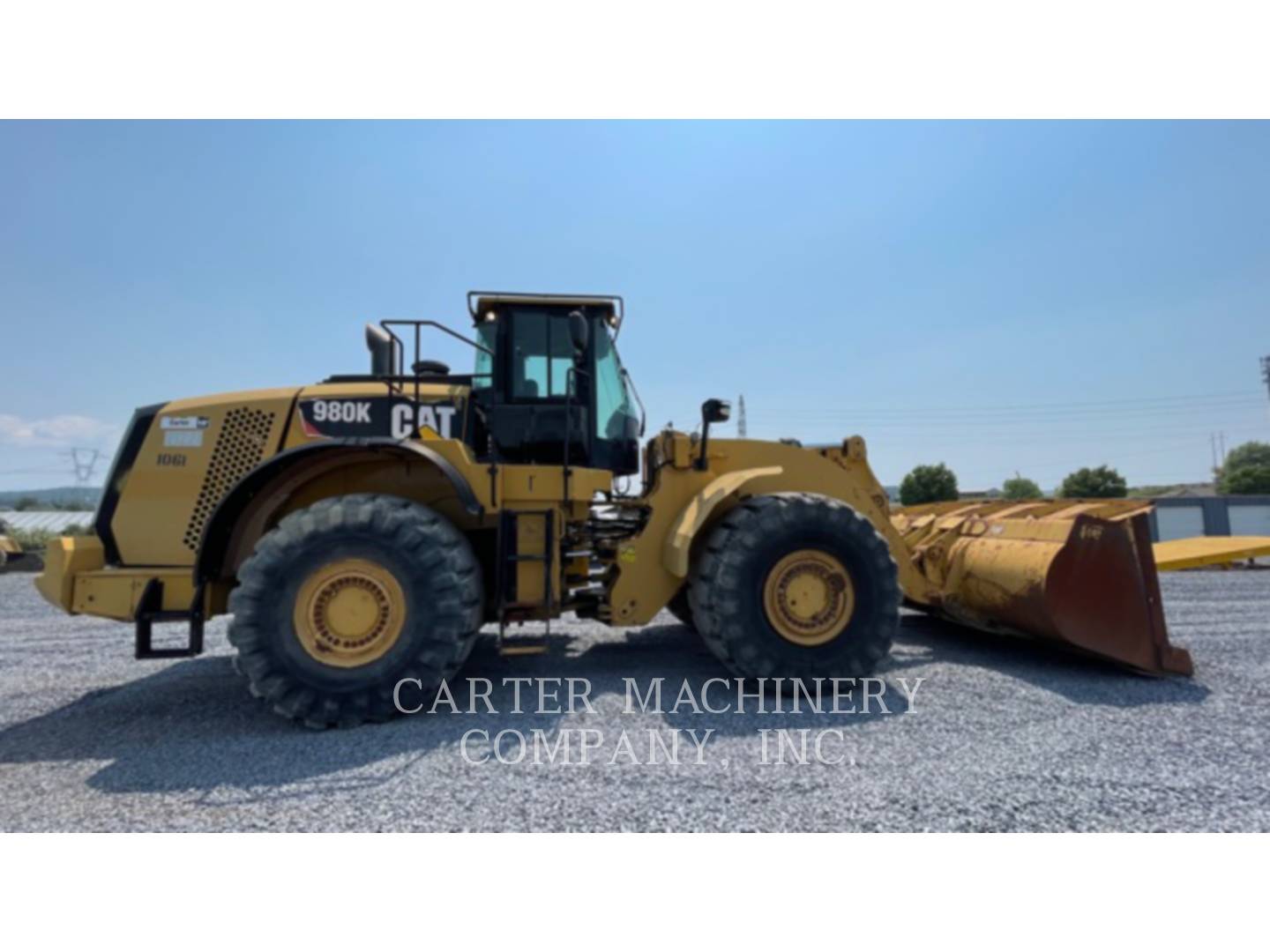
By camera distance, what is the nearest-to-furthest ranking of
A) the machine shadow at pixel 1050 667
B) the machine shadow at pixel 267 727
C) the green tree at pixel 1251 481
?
1. the machine shadow at pixel 267 727
2. the machine shadow at pixel 1050 667
3. the green tree at pixel 1251 481

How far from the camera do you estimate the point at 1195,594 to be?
8680mm

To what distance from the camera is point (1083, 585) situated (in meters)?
4.23

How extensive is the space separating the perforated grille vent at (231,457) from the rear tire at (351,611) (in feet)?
2.53

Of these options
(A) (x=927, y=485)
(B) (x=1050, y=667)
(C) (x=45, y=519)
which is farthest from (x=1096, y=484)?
(C) (x=45, y=519)

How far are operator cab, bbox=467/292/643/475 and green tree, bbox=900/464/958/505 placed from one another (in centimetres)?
2748

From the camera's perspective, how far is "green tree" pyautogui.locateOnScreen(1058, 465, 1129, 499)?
99.6ft

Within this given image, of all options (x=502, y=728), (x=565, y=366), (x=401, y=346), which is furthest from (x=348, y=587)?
(x=565, y=366)

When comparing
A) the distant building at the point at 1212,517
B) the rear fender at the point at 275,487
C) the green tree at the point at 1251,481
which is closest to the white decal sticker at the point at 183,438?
the rear fender at the point at 275,487

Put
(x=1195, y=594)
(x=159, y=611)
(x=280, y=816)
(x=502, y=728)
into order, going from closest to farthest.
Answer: (x=280, y=816), (x=502, y=728), (x=159, y=611), (x=1195, y=594)

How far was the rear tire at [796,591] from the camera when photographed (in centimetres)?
395

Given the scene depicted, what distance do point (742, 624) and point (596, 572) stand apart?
1.22 m

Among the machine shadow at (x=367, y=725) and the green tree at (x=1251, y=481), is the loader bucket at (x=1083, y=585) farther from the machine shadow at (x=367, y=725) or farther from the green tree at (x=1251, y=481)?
the green tree at (x=1251, y=481)

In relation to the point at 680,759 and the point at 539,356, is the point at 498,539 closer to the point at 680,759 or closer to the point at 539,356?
the point at 539,356

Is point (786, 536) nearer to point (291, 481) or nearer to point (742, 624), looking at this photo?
point (742, 624)
